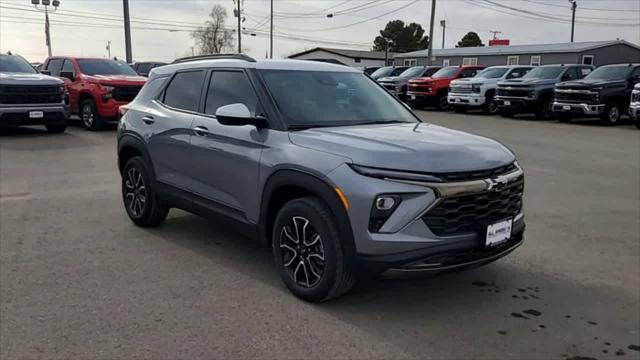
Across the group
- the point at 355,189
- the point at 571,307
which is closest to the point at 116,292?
the point at 355,189

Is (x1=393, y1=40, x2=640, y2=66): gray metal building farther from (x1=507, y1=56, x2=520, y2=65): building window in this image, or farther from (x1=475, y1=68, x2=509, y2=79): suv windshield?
(x1=475, y1=68, x2=509, y2=79): suv windshield

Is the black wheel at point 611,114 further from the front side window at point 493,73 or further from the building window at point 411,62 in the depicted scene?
the building window at point 411,62

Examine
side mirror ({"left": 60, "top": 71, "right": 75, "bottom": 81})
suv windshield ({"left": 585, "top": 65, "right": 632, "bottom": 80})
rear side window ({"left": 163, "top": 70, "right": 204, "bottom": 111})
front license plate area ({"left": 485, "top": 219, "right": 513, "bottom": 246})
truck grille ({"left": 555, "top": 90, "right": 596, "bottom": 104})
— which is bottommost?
front license plate area ({"left": 485, "top": 219, "right": 513, "bottom": 246})

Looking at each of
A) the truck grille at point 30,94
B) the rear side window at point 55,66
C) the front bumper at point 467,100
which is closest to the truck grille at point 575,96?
the front bumper at point 467,100

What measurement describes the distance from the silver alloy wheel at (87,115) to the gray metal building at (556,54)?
37.5m

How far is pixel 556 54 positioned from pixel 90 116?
37960mm

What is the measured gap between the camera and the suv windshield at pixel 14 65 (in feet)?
46.1

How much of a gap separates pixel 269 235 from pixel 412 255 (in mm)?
1322

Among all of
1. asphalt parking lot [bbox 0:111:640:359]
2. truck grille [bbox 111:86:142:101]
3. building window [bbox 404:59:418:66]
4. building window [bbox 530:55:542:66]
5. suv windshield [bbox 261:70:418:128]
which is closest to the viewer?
asphalt parking lot [bbox 0:111:640:359]

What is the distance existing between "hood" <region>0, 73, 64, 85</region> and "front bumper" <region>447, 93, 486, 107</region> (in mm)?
15439

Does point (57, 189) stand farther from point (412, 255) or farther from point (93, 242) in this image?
point (412, 255)

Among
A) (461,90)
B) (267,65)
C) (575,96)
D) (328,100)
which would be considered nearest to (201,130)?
(267,65)

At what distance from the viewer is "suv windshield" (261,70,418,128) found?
4586mm

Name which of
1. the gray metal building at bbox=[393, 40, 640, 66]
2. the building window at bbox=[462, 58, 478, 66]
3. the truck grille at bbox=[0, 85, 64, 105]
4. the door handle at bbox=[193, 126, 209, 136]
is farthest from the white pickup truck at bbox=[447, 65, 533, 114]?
the building window at bbox=[462, 58, 478, 66]
